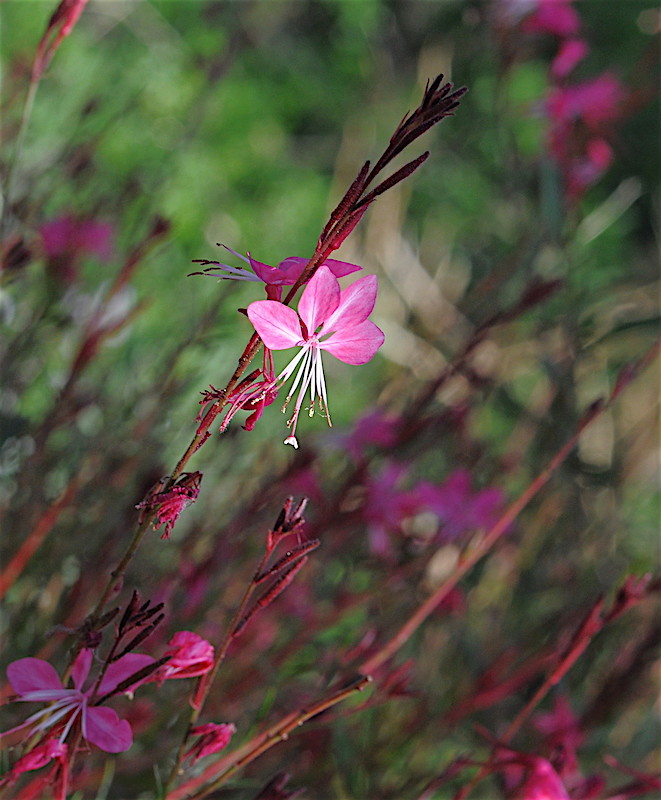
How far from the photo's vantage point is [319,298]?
0.31 meters

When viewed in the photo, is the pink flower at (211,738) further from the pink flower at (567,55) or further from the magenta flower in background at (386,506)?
the pink flower at (567,55)

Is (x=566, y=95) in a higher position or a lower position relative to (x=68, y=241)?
higher

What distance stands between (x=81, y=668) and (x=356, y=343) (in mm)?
175

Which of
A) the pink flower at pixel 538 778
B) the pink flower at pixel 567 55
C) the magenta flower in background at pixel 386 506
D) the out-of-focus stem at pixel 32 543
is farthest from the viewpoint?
the pink flower at pixel 567 55

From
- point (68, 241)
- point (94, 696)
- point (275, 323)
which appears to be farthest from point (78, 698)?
point (68, 241)

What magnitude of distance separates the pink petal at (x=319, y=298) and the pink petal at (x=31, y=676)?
172mm

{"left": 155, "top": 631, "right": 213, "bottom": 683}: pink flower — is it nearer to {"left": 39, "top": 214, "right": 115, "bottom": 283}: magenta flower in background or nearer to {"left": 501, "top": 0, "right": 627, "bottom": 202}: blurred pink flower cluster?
{"left": 39, "top": 214, "right": 115, "bottom": 283}: magenta flower in background

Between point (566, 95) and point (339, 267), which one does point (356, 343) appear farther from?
point (566, 95)

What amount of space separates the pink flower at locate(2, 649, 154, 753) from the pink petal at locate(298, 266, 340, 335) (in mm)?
148

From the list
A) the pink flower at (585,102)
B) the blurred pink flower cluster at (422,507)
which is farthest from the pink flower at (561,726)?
the pink flower at (585,102)

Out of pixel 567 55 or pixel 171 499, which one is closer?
pixel 171 499

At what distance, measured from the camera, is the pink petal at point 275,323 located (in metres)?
0.29

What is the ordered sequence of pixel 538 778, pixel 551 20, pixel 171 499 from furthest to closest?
1. pixel 551 20
2. pixel 538 778
3. pixel 171 499

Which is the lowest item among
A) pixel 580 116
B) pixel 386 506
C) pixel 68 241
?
pixel 386 506
